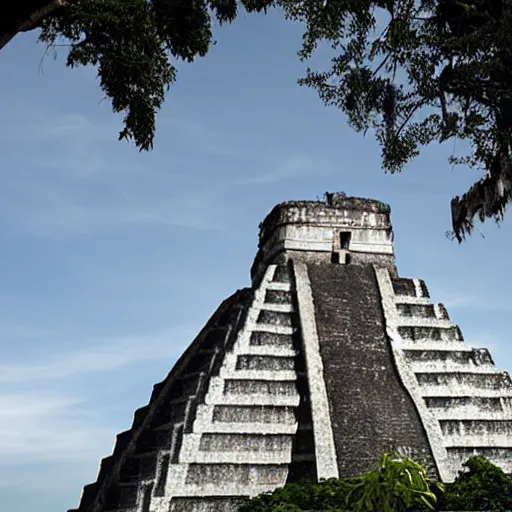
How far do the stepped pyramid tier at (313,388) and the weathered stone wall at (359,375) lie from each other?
0.02 m

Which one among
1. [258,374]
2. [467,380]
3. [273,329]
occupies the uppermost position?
[273,329]

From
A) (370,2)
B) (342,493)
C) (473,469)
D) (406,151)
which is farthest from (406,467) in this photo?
(370,2)

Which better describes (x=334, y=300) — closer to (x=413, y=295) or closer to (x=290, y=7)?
(x=413, y=295)

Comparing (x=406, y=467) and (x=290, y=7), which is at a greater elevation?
(x=290, y=7)

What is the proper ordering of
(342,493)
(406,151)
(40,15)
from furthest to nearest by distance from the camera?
1. (406,151)
2. (342,493)
3. (40,15)

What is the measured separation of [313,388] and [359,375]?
0.95m

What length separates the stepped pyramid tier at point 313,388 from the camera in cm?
1138

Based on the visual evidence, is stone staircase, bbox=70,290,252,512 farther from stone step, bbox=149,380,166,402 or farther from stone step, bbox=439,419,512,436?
stone step, bbox=439,419,512,436

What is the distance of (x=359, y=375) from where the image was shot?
12.7m

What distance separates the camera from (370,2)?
993 cm

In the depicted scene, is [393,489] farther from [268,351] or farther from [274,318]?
[274,318]

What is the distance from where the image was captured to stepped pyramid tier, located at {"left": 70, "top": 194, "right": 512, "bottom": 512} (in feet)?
37.3

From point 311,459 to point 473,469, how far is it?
7.67ft

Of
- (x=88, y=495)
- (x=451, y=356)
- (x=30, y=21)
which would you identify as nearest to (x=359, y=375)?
(x=451, y=356)
